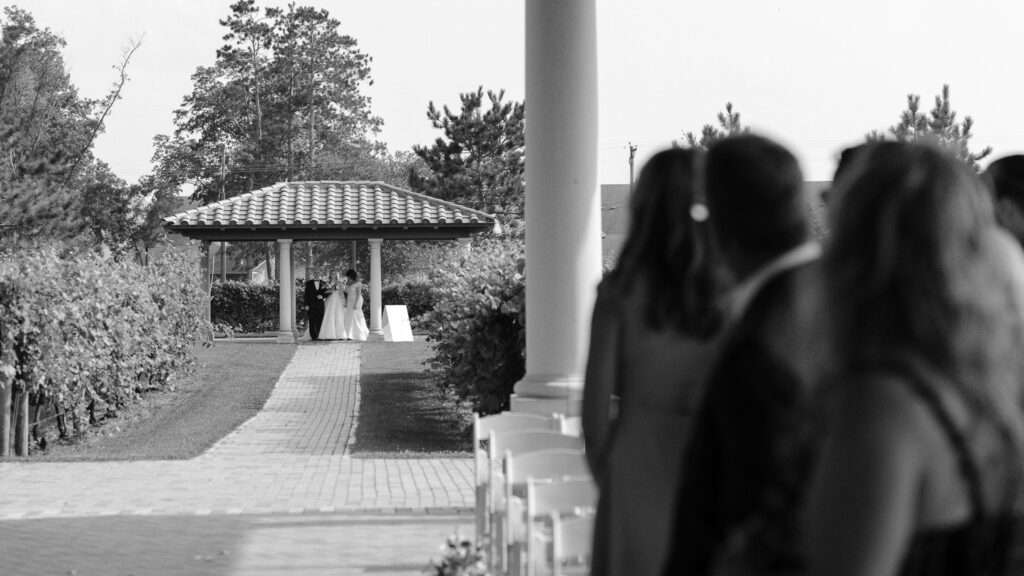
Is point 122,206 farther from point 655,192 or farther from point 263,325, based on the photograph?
point 655,192

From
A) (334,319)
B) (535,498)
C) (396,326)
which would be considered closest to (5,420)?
(535,498)

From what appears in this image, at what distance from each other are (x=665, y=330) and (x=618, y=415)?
0.31 metres

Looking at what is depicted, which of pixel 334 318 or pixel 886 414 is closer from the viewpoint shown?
pixel 886 414

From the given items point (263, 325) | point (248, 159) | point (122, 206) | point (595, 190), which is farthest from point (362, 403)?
point (122, 206)

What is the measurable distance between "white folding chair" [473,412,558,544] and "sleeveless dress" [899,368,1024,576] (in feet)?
18.5

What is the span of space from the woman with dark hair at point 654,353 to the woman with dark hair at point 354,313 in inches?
1075

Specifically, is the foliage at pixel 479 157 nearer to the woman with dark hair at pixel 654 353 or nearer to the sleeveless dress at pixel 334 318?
the sleeveless dress at pixel 334 318

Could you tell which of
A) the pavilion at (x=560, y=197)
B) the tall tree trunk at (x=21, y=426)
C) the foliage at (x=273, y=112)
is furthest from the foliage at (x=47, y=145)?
the pavilion at (x=560, y=197)

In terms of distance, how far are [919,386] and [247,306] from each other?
41035 mm

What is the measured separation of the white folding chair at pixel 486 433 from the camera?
748cm

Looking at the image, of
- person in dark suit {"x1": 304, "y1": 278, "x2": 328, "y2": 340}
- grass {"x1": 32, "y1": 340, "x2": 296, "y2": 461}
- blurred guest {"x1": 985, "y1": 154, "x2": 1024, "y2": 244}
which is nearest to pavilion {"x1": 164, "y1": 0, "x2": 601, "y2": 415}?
grass {"x1": 32, "y1": 340, "x2": 296, "y2": 461}

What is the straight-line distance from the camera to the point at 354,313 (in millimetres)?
30938

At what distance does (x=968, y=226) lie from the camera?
176 cm

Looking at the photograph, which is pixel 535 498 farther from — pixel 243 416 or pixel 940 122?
pixel 940 122
